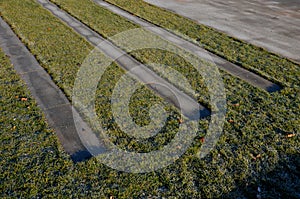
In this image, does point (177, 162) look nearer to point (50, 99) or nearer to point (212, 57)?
point (50, 99)

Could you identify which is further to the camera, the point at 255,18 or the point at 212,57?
the point at 255,18

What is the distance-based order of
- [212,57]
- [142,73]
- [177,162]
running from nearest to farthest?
[177,162]
[142,73]
[212,57]

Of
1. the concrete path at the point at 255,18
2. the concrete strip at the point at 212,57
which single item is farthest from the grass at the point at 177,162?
the concrete path at the point at 255,18

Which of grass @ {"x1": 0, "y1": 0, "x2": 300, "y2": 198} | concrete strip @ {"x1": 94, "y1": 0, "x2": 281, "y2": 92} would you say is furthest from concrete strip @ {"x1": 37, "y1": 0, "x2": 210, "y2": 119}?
concrete strip @ {"x1": 94, "y1": 0, "x2": 281, "y2": 92}

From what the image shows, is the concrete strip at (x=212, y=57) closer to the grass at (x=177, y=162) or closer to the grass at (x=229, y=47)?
the grass at (x=229, y=47)

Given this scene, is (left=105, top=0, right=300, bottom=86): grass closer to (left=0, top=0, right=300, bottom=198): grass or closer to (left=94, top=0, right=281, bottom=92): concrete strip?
(left=94, top=0, right=281, bottom=92): concrete strip

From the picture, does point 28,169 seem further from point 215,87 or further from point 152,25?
point 152,25

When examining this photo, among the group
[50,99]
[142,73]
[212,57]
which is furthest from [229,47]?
[50,99]

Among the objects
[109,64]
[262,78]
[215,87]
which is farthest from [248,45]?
[109,64]
